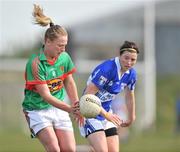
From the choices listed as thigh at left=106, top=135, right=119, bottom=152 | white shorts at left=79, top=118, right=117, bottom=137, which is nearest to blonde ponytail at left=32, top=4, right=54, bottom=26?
white shorts at left=79, top=118, right=117, bottom=137

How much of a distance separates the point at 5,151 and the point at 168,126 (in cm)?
1798

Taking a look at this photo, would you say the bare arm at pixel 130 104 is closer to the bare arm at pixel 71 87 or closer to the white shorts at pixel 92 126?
the white shorts at pixel 92 126

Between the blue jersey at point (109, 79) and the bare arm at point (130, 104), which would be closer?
the blue jersey at point (109, 79)

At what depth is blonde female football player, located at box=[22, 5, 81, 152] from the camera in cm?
1280

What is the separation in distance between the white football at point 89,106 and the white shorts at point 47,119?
2.20ft

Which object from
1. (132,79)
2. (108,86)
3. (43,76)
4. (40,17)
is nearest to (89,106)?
(43,76)

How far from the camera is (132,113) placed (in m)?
14.1

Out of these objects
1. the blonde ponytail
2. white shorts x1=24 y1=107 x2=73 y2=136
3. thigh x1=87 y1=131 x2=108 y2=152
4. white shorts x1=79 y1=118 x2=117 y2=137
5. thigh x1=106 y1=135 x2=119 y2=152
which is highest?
the blonde ponytail

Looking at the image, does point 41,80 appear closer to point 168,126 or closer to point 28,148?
point 28,148

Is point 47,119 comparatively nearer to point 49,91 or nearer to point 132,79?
point 49,91

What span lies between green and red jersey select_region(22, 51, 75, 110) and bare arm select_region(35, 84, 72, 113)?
3.4 inches

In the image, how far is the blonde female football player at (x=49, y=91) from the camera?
12805 millimetres

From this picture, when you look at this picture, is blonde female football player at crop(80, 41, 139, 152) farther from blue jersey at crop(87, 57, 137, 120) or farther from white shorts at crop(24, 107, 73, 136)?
white shorts at crop(24, 107, 73, 136)

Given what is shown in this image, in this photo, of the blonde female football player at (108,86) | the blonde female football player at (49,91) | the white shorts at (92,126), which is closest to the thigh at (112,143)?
the blonde female football player at (108,86)
